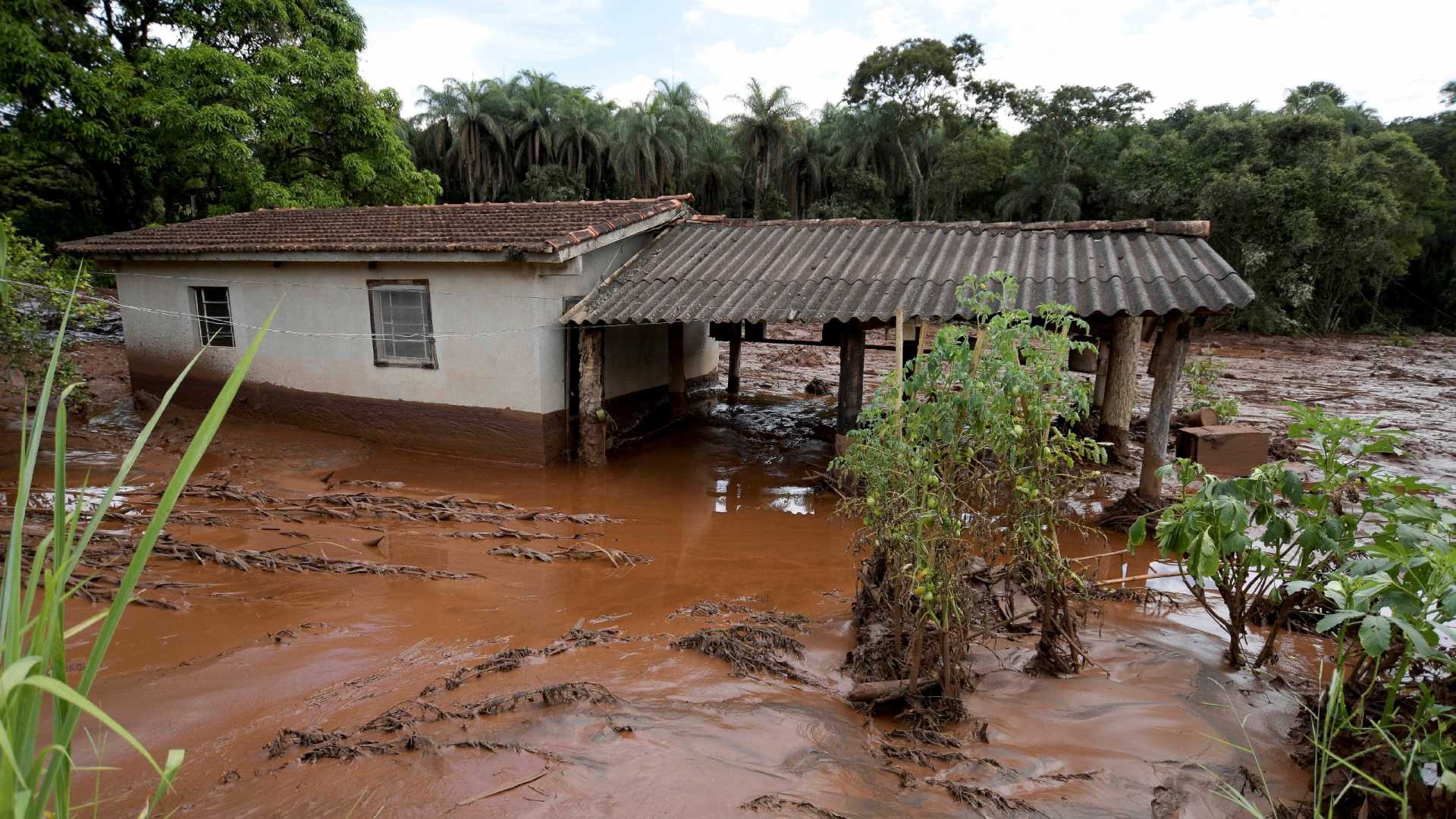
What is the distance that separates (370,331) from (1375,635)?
10.9 meters

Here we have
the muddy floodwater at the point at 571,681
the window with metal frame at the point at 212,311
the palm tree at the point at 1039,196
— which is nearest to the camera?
the muddy floodwater at the point at 571,681

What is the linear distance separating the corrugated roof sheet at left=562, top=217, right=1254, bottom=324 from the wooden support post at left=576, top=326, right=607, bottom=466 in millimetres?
493

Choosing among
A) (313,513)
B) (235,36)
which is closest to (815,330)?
(235,36)

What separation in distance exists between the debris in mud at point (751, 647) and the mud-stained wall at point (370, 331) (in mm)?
5390

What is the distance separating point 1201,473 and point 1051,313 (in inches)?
57.3

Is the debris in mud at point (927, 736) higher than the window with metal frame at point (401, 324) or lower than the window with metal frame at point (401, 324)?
lower

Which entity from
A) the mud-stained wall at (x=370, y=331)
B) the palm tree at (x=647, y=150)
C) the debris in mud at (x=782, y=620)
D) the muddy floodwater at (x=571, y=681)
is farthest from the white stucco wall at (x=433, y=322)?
the palm tree at (x=647, y=150)

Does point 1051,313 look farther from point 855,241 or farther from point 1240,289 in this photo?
point 855,241

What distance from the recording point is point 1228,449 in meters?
9.02

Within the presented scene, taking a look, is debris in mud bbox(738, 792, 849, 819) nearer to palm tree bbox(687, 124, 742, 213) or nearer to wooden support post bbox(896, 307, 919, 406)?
wooden support post bbox(896, 307, 919, 406)

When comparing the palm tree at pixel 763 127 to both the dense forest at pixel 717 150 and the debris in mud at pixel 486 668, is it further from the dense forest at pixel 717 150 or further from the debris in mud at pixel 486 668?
the debris in mud at pixel 486 668

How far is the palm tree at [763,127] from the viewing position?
3488 centimetres

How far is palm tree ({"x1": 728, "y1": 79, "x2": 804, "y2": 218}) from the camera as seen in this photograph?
34875mm

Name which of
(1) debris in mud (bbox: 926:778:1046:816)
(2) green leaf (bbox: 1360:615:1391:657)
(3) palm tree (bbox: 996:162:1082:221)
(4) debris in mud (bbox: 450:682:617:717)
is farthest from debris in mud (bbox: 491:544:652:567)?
(3) palm tree (bbox: 996:162:1082:221)
